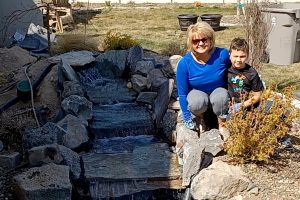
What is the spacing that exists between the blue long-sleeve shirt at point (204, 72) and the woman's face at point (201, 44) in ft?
0.50

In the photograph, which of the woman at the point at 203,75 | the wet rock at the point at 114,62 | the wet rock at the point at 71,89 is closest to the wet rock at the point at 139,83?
the wet rock at the point at 114,62

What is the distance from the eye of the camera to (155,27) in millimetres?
14562

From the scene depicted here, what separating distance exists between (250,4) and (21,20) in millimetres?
6879

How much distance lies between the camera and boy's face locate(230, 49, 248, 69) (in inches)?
180

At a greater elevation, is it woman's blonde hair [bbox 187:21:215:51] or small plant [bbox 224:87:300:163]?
woman's blonde hair [bbox 187:21:215:51]

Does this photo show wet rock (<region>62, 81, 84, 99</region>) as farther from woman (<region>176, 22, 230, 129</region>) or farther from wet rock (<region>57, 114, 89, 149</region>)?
woman (<region>176, 22, 230, 129</region>)

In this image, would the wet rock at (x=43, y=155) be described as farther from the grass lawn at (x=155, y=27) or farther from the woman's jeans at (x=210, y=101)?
the grass lawn at (x=155, y=27)

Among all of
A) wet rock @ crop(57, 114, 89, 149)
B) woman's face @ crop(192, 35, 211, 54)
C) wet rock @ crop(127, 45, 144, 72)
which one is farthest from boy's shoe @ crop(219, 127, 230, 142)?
wet rock @ crop(127, 45, 144, 72)

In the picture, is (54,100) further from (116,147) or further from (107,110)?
(116,147)

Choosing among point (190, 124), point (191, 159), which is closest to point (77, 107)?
point (190, 124)

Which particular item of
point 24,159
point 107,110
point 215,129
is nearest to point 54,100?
point 107,110

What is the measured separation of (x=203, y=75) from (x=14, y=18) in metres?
7.93

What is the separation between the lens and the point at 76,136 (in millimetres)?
5766

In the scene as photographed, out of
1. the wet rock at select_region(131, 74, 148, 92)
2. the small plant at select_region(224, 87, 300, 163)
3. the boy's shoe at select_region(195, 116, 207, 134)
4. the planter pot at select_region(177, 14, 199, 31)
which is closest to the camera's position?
the small plant at select_region(224, 87, 300, 163)
